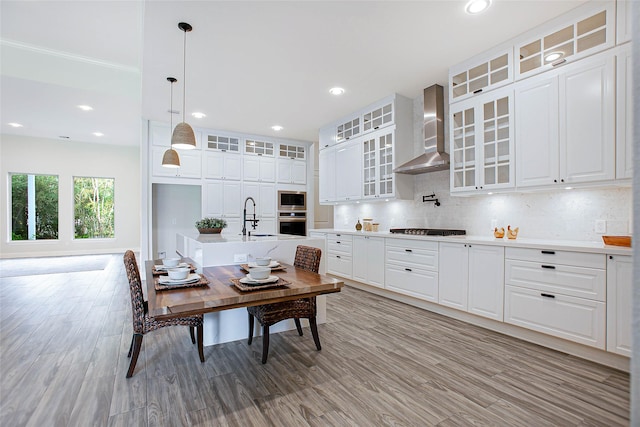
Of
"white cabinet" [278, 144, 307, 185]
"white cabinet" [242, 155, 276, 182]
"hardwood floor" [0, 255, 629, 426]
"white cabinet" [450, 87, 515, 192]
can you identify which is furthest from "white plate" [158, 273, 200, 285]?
"white cabinet" [278, 144, 307, 185]

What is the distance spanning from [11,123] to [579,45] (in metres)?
9.96

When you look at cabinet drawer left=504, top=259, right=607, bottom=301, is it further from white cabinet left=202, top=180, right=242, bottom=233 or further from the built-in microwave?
white cabinet left=202, top=180, right=242, bottom=233

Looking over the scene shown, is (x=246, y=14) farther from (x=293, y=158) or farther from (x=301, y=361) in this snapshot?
(x=293, y=158)

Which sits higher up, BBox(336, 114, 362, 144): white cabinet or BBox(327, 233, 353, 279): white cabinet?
BBox(336, 114, 362, 144): white cabinet

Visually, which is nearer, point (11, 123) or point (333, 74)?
point (333, 74)

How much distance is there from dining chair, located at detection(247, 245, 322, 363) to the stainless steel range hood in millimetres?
2059

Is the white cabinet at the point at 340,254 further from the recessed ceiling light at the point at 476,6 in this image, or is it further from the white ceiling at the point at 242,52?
the recessed ceiling light at the point at 476,6

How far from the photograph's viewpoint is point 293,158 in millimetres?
7031

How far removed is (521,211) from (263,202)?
4738 mm

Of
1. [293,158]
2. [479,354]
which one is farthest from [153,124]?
[479,354]

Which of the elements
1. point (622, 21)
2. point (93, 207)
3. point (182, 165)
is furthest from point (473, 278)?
point (93, 207)

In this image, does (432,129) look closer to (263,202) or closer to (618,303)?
(618,303)

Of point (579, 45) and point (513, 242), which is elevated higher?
point (579, 45)

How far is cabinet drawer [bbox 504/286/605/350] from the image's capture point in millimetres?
2352
